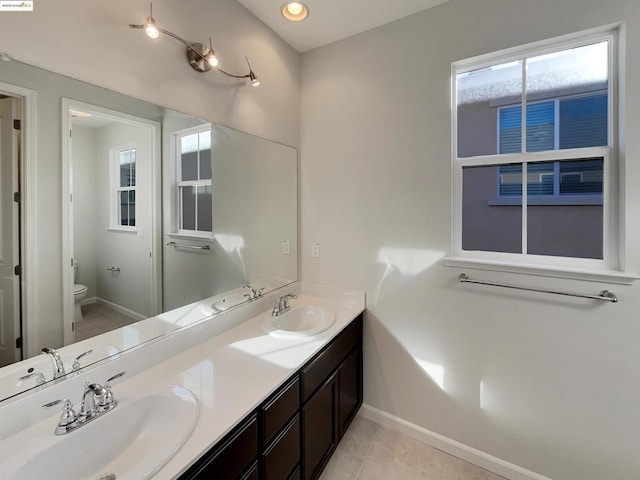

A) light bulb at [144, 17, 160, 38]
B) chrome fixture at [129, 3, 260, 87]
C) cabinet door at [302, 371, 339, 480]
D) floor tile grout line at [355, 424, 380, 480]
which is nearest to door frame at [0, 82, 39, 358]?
light bulb at [144, 17, 160, 38]

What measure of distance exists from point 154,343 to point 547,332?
6.48 ft

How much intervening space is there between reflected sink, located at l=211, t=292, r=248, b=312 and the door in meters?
0.80

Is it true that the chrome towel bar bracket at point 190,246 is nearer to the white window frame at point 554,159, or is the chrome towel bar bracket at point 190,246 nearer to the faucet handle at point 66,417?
the faucet handle at point 66,417

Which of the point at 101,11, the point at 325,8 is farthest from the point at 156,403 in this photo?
the point at 325,8

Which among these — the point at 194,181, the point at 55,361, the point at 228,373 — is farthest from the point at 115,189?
the point at 228,373

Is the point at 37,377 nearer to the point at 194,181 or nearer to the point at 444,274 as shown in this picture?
the point at 194,181

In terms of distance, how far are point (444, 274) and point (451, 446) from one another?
1.08 metres

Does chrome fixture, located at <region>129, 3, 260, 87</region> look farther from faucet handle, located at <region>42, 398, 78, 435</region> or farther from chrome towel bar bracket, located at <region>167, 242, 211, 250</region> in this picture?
faucet handle, located at <region>42, 398, 78, 435</region>

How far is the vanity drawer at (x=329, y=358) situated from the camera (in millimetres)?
1413

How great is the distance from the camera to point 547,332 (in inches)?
60.7

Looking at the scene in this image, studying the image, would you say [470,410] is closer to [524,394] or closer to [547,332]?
[524,394]

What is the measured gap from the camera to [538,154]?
5.20 feet

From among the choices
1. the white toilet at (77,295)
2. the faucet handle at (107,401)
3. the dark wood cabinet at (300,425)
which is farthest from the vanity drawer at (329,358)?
the white toilet at (77,295)

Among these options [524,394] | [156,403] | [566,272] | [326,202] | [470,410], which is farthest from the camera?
[326,202]
